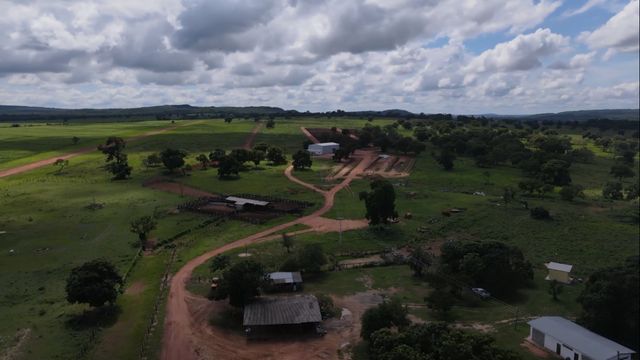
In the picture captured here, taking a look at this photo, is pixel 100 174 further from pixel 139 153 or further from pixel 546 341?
pixel 546 341

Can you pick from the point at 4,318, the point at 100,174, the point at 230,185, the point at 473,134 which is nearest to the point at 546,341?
the point at 4,318

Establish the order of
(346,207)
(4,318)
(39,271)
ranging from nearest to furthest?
(4,318) < (39,271) < (346,207)

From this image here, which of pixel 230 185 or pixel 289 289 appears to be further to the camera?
pixel 230 185

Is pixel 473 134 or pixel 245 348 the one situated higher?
pixel 473 134

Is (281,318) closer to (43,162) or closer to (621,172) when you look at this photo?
(621,172)

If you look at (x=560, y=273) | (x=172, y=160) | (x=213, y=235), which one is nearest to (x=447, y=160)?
(x=172, y=160)

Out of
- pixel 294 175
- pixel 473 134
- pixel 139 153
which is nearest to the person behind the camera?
pixel 294 175
